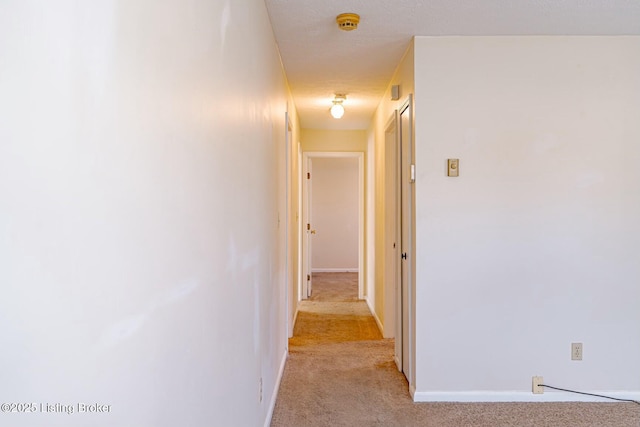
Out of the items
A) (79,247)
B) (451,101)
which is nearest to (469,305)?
(451,101)

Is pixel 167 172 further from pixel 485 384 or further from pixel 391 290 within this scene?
pixel 391 290

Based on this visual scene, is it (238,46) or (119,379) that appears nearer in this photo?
(119,379)

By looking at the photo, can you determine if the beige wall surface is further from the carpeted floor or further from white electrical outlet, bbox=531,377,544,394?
white electrical outlet, bbox=531,377,544,394

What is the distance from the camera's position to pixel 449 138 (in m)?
2.92

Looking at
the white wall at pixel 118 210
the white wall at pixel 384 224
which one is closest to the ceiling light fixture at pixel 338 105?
the white wall at pixel 384 224

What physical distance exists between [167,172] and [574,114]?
2.81m

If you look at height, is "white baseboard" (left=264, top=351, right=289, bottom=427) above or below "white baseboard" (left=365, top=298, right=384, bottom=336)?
above

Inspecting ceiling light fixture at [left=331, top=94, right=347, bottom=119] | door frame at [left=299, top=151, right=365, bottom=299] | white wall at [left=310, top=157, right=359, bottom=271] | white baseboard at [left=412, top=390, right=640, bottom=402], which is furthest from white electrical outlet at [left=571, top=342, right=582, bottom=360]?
white wall at [left=310, top=157, right=359, bottom=271]

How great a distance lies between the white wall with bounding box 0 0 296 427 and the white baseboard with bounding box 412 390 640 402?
69.4 inches

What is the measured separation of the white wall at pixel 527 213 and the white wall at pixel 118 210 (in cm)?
173

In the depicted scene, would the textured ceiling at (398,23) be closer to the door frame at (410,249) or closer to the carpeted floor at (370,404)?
the door frame at (410,249)

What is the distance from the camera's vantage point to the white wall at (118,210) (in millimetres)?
534

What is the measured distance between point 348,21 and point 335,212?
6.55 meters

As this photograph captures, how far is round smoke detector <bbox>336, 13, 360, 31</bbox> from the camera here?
254cm
